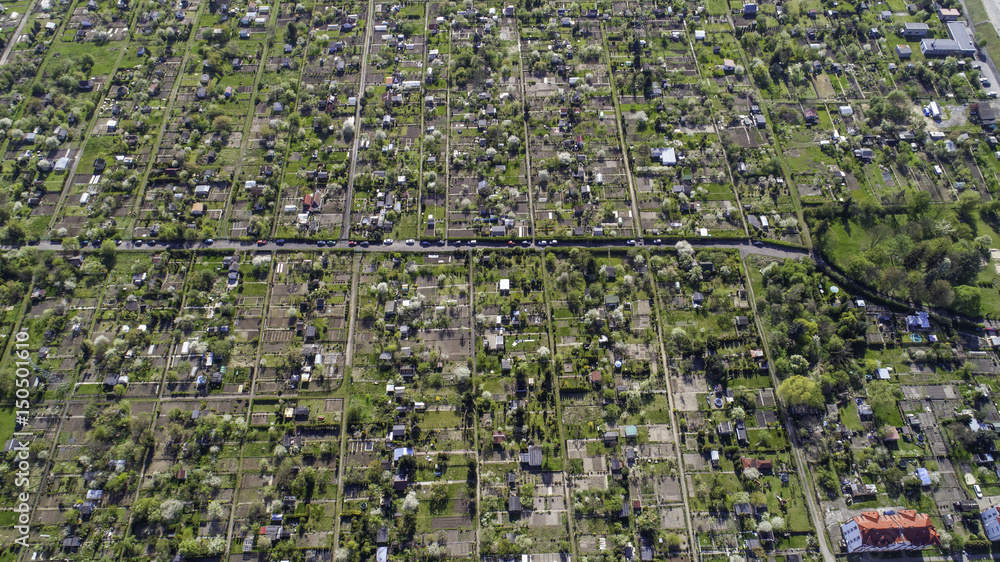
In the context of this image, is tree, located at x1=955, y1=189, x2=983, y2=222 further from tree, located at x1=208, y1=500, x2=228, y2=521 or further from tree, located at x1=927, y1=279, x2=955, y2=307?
tree, located at x1=208, y1=500, x2=228, y2=521

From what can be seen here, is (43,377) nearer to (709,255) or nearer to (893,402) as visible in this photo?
(709,255)

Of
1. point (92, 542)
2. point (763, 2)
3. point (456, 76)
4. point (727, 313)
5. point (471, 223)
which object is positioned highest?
point (763, 2)

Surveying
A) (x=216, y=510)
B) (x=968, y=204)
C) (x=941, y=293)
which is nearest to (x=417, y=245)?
(x=216, y=510)

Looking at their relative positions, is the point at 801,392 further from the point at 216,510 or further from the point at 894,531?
the point at 216,510

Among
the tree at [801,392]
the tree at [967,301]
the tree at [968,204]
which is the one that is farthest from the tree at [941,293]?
the tree at [801,392]

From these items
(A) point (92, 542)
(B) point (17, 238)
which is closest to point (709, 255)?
(A) point (92, 542)

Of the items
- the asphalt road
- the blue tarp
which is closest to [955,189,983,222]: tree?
the asphalt road

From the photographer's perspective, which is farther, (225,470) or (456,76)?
(456,76)

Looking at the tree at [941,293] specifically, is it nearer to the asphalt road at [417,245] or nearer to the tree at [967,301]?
the tree at [967,301]
